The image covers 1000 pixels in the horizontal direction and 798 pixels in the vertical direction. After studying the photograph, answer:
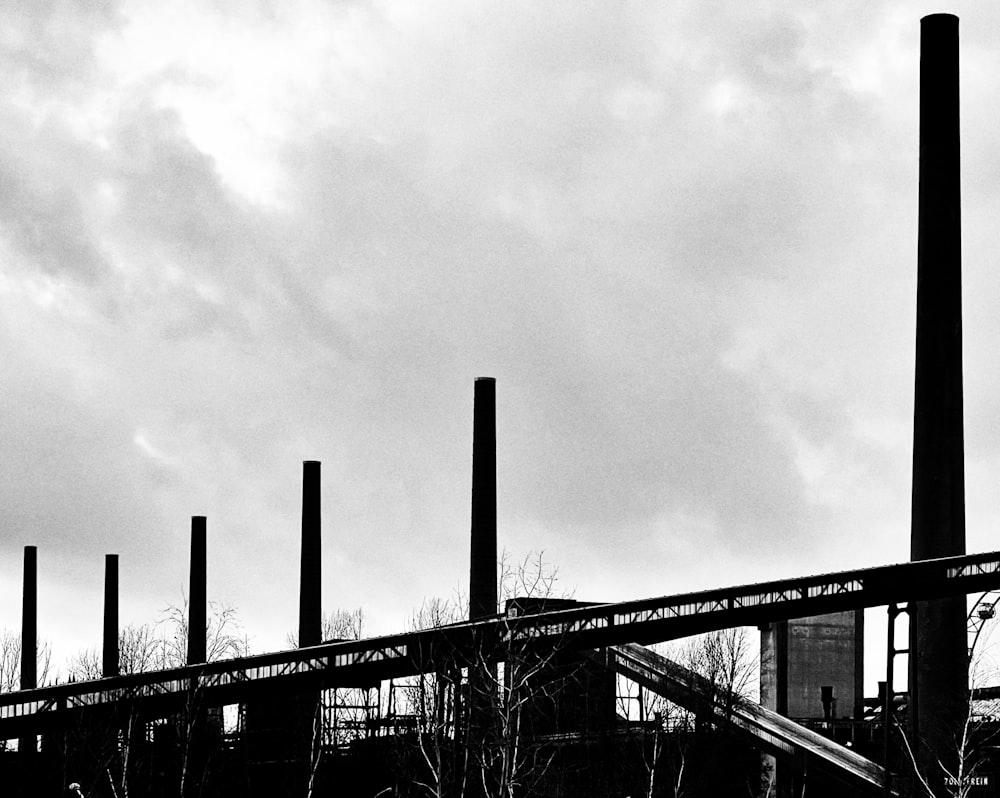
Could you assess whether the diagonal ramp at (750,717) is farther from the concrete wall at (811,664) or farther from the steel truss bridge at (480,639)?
the concrete wall at (811,664)

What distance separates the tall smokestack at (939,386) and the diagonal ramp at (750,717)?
4.76 m

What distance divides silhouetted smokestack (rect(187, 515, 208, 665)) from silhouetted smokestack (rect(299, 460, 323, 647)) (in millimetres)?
4967

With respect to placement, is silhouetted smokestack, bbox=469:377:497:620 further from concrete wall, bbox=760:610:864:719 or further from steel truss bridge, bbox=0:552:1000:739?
concrete wall, bbox=760:610:864:719

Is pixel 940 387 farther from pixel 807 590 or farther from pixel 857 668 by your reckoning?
pixel 857 668

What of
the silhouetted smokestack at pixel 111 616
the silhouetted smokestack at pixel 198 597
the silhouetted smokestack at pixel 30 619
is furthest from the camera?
the silhouetted smokestack at pixel 30 619

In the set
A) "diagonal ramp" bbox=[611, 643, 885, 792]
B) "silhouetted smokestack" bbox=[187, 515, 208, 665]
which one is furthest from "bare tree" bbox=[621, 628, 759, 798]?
"silhouetted smokestack" bbox=[187, 515, 208, 665]

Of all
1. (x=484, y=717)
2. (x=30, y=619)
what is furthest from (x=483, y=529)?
(x=30, y=619)

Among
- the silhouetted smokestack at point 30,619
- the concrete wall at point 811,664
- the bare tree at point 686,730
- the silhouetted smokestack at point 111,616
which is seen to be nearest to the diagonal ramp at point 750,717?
the bare tree at point 686,730

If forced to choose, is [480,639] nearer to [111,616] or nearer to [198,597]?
[198,597]

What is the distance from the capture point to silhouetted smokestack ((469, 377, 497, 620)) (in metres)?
45.6

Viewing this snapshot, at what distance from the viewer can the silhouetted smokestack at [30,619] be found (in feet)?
210

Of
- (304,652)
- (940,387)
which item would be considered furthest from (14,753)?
(940,387)

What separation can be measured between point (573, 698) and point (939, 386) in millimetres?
16737

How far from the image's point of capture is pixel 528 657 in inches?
1526
